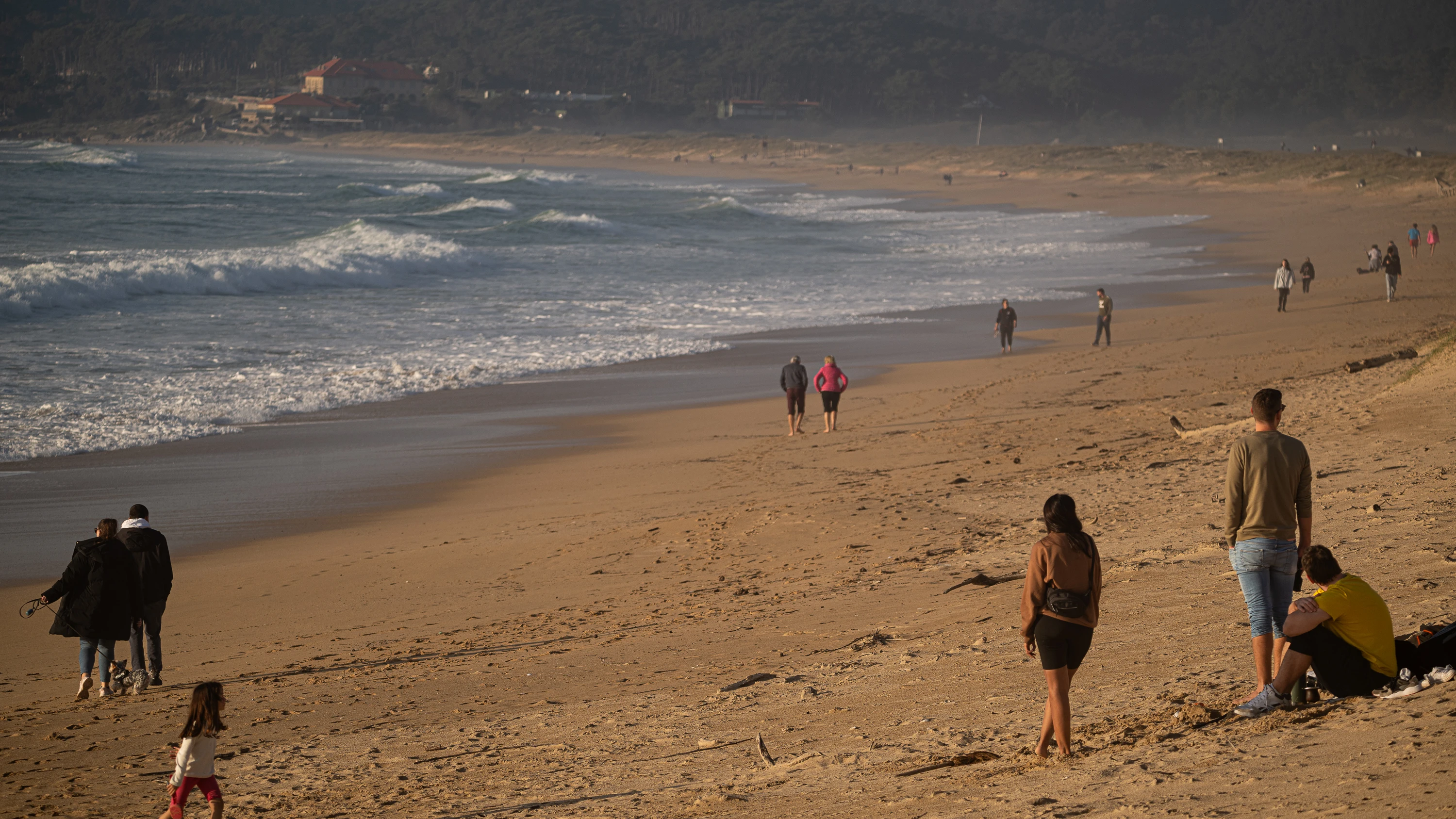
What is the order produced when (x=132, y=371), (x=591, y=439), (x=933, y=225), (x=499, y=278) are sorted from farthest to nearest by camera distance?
1. (x=933, y=225)
2. (x=499, y=278)
3. (x=132, y=371)
4. (x=591, y=439)

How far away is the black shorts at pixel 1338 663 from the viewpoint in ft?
15.8

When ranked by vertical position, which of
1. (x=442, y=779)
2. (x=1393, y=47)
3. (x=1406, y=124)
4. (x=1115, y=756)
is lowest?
(x=442, y=779)

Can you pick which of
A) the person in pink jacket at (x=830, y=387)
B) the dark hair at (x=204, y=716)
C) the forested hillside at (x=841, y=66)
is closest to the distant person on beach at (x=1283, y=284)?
the person in pink jacket at (x=830, y=387)

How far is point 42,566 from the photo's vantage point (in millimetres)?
10141

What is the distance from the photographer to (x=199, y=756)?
5.18 meters

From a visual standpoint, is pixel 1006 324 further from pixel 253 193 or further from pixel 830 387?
pixel 253 193

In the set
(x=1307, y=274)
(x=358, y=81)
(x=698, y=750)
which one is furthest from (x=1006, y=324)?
(x=358, y=81)

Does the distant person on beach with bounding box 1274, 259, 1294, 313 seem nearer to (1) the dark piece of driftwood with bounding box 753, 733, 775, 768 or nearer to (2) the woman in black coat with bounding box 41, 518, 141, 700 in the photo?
(1) the dark piece of driftwood with bounding box 753, 733, 775, 768

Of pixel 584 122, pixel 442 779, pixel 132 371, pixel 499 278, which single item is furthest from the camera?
pixel 584 122

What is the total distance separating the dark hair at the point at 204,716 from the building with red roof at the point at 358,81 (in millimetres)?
171115

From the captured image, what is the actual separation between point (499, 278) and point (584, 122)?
130m

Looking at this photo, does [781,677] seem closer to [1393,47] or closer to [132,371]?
[132,371]

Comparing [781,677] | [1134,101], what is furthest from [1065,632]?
[1134,101]

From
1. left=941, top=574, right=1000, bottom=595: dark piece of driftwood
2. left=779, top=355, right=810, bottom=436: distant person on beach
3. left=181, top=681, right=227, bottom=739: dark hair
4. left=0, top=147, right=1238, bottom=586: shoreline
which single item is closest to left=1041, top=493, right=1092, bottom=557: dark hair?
left=941, top=574, right=1000, bottom=595: dark piece of driftwood
